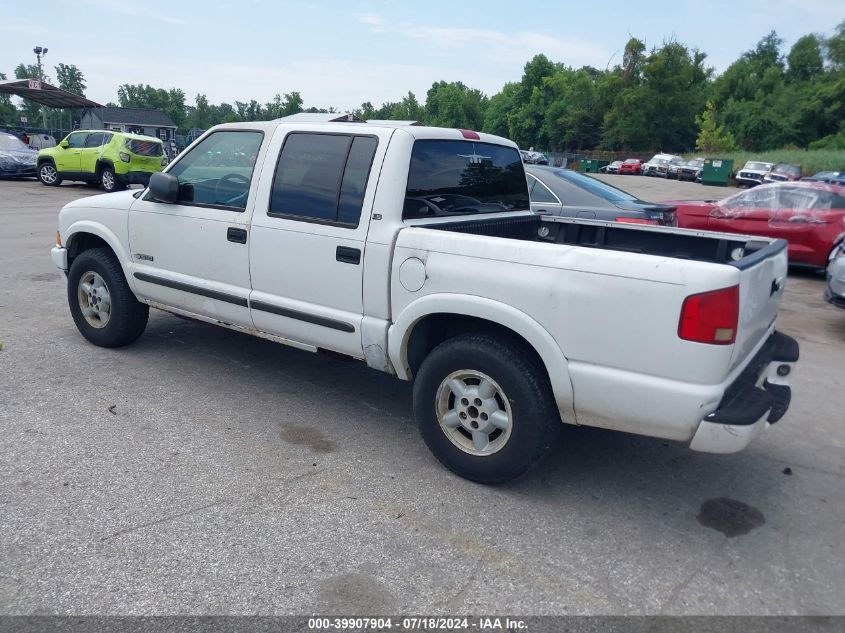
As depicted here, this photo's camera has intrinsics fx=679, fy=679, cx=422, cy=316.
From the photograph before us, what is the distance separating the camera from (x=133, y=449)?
3.88 m

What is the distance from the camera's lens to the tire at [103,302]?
530 centimetres

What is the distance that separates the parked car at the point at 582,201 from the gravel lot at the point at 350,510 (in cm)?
316

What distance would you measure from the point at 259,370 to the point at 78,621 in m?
2.86

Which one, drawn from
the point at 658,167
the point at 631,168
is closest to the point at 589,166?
the point at 631,168

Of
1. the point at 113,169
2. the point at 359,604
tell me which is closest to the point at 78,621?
the point at 359,604

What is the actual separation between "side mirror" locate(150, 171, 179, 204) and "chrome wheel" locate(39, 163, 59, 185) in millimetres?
18156

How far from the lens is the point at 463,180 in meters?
4.44

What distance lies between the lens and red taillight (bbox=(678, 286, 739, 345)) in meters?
2.86

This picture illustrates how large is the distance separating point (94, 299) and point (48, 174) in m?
17.6

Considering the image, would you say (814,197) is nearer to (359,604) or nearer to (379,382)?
(379,382)

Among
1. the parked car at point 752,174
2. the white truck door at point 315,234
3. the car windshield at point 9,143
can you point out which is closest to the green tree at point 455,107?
the parked car at point 752,174

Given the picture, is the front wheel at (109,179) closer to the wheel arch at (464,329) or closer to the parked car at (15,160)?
the parked car at (15,160)

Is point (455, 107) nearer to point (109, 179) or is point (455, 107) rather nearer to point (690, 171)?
point (690, 171)

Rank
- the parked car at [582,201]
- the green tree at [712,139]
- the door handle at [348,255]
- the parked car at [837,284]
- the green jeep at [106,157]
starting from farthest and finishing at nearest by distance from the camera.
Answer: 1. the green tree at [712,139]
2. the green jeep at [106,157]
3. the parked car at [582,201]
4. the parked car at [837,284]
5. the door handle at [348,255]
